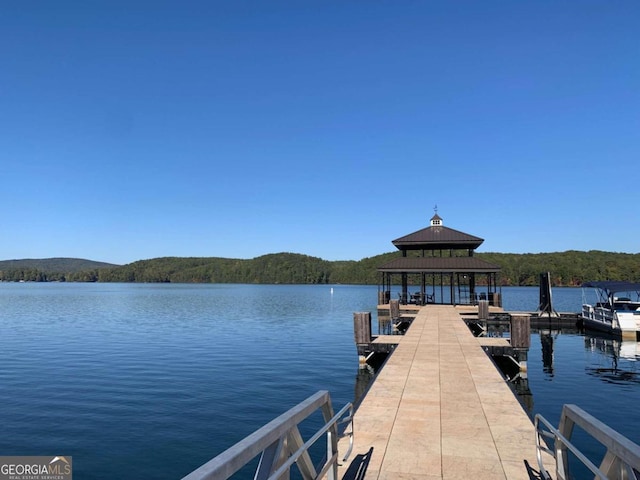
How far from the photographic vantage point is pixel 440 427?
700 centimetres

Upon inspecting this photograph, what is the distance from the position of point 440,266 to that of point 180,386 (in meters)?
23.8

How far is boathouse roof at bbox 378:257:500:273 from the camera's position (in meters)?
33.7

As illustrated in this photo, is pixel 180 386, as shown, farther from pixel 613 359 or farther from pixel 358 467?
pixel 613 359

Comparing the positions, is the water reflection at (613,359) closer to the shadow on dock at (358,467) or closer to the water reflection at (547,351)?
the water reflection at (547,351)

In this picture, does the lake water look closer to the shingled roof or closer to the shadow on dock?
the shadow on dock

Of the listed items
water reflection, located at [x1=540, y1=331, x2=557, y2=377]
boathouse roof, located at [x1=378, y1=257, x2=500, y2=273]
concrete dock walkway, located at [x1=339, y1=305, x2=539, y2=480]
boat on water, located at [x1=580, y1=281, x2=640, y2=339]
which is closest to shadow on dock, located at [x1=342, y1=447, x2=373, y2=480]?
concrete dock walkway, located at [x1=339, y1=305, x2=539, y2=480]

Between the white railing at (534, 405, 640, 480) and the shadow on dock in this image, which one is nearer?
the white railing at (534, 405, 640, 480)

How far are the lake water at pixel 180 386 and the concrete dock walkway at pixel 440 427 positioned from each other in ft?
13.0

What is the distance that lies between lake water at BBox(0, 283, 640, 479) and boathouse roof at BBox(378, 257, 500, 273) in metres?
6.34

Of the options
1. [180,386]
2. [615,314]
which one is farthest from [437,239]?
[180,386]

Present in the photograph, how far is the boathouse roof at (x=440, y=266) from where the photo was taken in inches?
1328

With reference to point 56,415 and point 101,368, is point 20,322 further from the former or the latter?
point 56,415

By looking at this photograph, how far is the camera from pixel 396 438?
6.50 m

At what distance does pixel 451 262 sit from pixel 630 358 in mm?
14122
